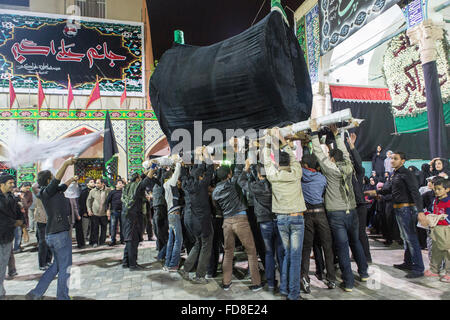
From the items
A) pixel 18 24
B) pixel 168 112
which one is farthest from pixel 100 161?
pixel 168 112

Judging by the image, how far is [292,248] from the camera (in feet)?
8.53

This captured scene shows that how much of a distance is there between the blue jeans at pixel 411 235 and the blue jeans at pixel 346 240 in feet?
1.96

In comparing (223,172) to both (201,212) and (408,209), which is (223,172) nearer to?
(201,212)

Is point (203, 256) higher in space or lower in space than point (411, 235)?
lower

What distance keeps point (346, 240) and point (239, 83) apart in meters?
1.97

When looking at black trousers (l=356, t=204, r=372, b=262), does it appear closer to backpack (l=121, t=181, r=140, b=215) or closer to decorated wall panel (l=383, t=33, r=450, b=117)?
backpack (l=121, t=181, r=140, b=215)

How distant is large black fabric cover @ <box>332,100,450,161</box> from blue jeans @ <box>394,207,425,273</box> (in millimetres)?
5205

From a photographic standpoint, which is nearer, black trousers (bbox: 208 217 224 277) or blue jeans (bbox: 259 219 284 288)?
blue jeans (bbox: 259 219 284 288)

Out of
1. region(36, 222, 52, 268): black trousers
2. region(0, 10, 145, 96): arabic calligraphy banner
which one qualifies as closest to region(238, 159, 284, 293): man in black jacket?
region(36, 222, 52, 268): black trousers

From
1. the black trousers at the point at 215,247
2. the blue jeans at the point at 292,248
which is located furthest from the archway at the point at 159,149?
the blue jeans at the point at 292,248

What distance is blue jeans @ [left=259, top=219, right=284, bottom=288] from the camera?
2.87m

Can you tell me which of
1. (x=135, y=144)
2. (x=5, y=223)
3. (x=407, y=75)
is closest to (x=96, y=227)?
(x=5, y=223)

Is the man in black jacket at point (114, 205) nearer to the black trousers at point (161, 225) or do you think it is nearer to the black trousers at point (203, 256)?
the black trousers at point (161, 225)
